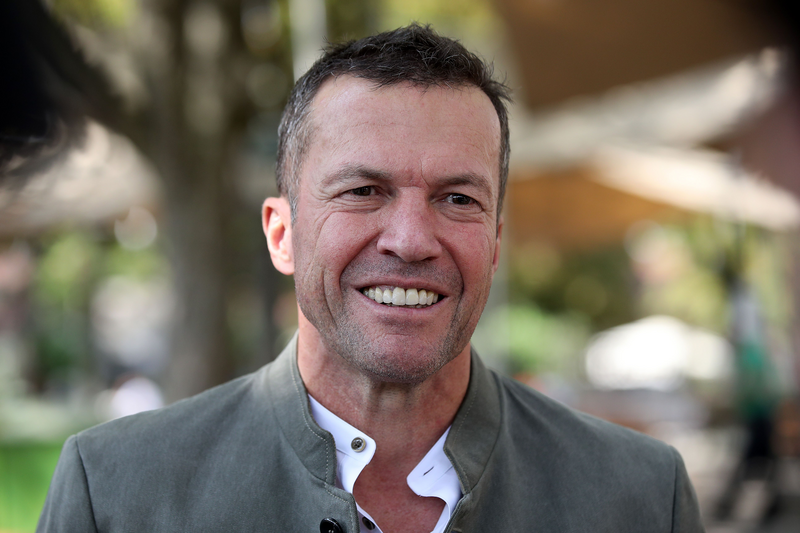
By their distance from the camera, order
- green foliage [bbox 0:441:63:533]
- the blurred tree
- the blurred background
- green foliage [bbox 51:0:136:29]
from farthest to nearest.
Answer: green foliage [bbox 0:441:63:533] < the blurred tree < the blurred background < green foliage [bbox 51:0:136:29]

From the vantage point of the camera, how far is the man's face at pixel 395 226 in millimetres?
1542

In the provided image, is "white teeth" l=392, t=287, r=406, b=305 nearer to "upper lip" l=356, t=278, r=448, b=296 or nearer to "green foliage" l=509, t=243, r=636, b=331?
"upper lip" l=356, t=278, r=448, b=296

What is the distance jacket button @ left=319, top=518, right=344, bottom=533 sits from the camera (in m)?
1.53

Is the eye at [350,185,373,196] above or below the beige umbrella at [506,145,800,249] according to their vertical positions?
above

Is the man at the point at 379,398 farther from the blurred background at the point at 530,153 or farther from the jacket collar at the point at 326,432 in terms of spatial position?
the blurred background at the point at 530,153

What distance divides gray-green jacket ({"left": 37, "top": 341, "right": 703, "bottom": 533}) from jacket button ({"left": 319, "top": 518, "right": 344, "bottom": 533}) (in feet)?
0.03

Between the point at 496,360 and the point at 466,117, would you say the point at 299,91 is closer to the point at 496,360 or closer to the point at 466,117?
the point at 466,117

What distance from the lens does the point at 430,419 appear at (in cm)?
171

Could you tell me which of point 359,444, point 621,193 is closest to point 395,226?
point 359,444

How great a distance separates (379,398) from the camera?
165 cm

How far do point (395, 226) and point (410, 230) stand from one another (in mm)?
37

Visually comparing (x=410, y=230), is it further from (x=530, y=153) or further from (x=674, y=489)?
(x=530, y=153)

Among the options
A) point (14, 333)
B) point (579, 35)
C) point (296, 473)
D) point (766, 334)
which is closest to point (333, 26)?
point (579, 35)

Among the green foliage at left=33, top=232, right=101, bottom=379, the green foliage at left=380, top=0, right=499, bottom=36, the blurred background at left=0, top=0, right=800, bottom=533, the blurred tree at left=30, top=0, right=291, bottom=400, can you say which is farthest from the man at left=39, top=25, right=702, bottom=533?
the green foliage at left=33, top=232, right=101, bottom=379
